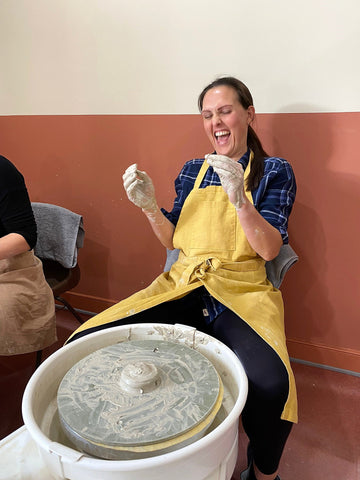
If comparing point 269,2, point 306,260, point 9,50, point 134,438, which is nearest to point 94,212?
point 9,50

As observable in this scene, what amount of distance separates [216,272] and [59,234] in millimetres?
868

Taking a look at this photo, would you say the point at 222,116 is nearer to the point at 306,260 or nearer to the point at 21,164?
the point at 306,260

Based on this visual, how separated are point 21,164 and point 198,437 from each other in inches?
75.1

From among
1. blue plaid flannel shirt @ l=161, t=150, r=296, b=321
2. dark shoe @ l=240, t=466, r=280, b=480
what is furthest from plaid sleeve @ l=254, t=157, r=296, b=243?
dark shoe @ l=240, t=466, r=280, b=480

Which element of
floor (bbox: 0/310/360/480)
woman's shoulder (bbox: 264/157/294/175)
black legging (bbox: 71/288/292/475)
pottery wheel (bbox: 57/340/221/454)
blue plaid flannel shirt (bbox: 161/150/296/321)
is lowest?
floor (bbox: 0/310/360/480)

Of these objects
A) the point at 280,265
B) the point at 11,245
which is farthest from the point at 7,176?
the point at 280,265

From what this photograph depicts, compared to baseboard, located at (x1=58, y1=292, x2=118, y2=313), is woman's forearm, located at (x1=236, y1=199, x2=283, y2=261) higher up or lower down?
higher up

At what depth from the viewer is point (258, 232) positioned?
3.53 feet

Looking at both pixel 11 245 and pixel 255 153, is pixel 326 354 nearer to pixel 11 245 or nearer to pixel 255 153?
pixel 255 153

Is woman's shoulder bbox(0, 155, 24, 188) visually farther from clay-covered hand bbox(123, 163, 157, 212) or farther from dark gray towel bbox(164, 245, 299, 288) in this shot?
dark gray towel bbox(164, 245, 299, 288)

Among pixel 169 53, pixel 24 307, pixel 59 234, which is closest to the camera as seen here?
pixel 24 307

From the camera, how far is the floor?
120 cm

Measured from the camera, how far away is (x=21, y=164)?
2146 mm

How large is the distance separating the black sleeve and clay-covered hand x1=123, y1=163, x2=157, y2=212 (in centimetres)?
38
